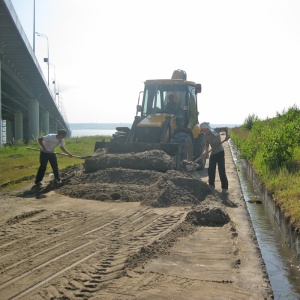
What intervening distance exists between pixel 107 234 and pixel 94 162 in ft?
17.5

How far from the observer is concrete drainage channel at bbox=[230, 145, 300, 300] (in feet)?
16.5

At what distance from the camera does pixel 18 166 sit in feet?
56.9

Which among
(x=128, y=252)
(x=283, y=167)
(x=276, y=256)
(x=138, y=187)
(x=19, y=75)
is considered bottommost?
(x=276, y=256)

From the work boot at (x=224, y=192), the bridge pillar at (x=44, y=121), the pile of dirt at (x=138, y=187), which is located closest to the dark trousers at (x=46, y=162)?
the pile of dirt at (x=138, y=187)

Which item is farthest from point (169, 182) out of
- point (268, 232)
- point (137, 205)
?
point (268, 232)

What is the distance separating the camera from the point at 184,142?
511 inches

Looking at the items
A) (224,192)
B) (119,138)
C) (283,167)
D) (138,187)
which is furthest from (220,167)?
(119,138)

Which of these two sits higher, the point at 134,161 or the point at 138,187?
the point at 134,161

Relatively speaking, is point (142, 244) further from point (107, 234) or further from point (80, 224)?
point (80, 224)

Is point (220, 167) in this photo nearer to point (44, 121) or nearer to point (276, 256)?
point (276, 256)

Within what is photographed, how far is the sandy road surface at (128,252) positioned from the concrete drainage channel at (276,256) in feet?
1.01

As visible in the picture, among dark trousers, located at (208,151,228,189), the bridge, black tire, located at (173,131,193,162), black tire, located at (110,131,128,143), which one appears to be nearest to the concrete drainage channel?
dark trousers, located at (208,151,228,189)

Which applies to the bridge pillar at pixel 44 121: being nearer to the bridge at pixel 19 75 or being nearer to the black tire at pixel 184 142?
the bridge at pixel 19 75

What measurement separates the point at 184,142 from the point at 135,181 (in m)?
3.17
